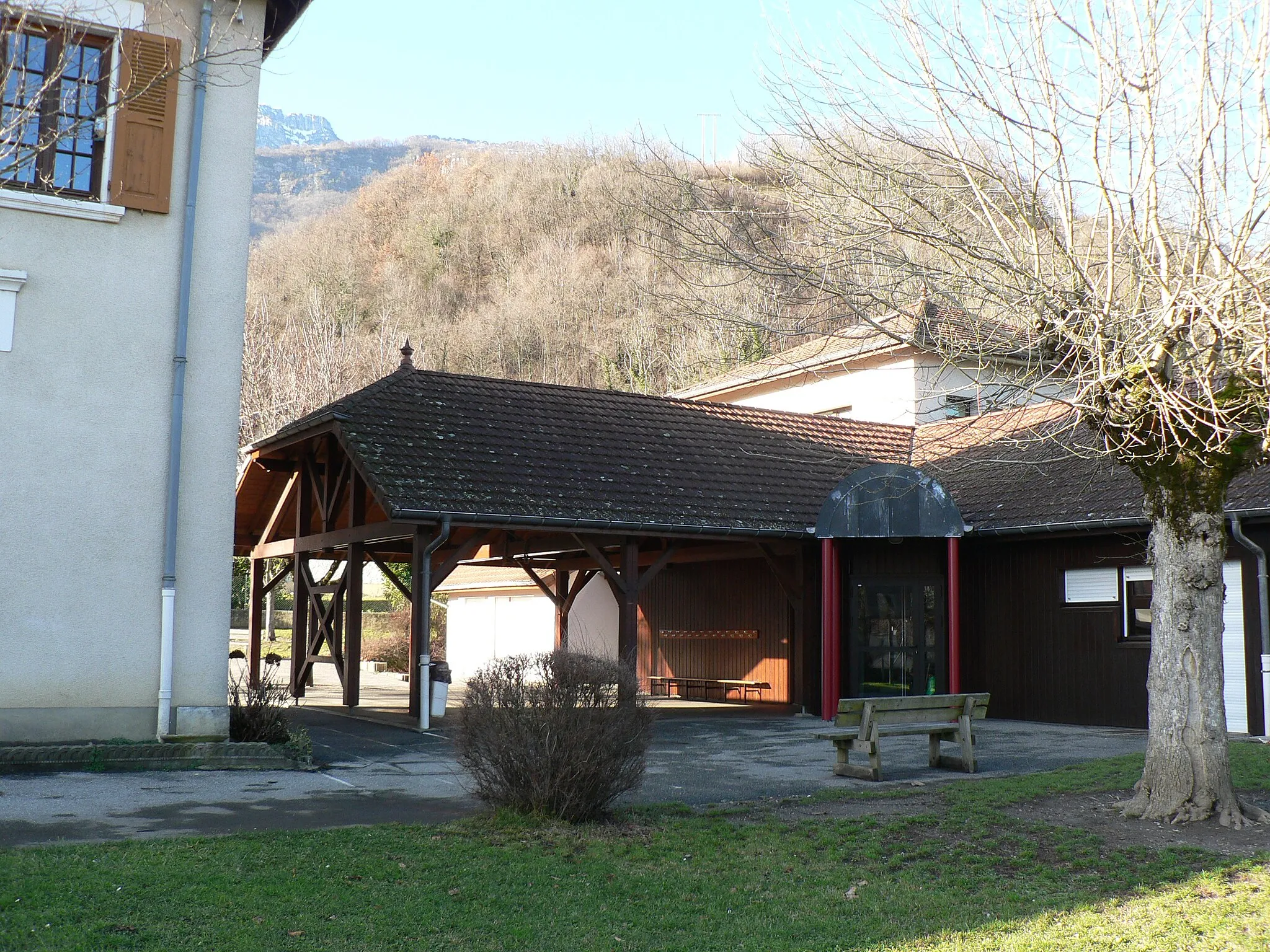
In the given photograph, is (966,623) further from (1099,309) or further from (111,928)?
(111,928)

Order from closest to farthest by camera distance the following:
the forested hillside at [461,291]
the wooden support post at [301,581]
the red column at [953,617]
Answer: the red column at [953,617] → the wooden support post at [301,581] → the forested hillside at [461,291]

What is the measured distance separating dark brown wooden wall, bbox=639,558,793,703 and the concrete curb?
10.1 m

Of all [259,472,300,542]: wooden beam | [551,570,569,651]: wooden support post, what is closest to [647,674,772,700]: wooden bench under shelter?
[551,570,569,651]: wooden support post

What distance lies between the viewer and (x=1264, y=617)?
560 inches

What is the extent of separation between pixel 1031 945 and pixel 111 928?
4.22 meters

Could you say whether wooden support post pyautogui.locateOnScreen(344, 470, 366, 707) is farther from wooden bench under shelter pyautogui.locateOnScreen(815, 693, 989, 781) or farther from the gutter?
the gutter

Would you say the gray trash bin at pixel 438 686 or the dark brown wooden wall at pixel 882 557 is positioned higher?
the dark brown wooden wall at pixel 882 557

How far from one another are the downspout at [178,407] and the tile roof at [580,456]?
10.1 feet

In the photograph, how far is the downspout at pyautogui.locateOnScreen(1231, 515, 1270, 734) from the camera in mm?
14125

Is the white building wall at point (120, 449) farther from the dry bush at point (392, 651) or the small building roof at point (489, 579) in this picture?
the dry bush at point (392, 651)

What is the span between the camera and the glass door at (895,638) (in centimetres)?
1725

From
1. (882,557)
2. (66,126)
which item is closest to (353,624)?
(882,557)

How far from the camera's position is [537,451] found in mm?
16828

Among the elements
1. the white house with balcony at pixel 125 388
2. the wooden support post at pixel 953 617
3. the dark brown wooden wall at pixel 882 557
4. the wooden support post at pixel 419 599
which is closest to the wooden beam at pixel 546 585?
the wooden support post at pixel 419 599
